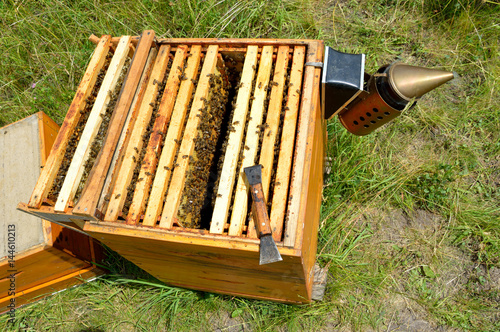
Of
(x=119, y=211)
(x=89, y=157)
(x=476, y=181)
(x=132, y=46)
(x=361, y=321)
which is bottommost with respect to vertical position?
(x=361, y=321)

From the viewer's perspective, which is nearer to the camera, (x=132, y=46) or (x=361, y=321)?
(x=132, y=46)

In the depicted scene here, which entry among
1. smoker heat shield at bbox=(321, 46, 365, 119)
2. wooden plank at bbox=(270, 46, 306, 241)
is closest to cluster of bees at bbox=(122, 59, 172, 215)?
wooden plank at bbox=(270, 46, 306, 241)

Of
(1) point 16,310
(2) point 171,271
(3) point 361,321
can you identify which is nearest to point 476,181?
(3) point 361,321

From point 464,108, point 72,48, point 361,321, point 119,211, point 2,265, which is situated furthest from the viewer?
point 72,48

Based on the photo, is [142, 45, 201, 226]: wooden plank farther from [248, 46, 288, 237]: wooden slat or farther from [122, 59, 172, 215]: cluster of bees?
[248, 46, 288, 237]: wooden slat

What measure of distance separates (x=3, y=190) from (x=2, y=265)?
0.71m

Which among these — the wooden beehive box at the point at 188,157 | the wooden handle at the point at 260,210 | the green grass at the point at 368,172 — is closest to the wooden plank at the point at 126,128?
the wooden beehive box at the point at 188,157

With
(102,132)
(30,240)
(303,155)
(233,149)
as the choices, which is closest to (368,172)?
(303,155)

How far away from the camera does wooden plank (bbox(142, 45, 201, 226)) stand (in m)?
2.09

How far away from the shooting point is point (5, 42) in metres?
4.24

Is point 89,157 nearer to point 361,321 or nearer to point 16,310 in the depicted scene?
point 16,310

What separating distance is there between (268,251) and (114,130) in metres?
1.25

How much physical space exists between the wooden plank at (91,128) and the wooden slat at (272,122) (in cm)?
114

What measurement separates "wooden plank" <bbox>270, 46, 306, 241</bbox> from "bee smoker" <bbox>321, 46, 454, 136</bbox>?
19 cm
